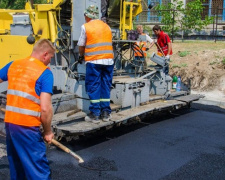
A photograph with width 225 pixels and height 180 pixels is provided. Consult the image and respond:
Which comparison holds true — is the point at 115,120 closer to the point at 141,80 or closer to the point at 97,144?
the point at 97,144

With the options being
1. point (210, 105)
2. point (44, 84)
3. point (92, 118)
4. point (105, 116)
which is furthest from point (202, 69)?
point (44, 84)

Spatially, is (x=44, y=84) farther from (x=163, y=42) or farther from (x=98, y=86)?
(x=163, y=42)

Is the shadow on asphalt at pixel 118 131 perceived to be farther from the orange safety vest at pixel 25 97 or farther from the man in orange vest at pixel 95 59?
the orange safety vest at pixel 25 97

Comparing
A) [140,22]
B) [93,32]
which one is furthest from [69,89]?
[140,22]

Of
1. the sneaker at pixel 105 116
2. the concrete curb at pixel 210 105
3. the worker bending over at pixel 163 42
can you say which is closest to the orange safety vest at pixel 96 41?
the sneaker at pixel 105 116

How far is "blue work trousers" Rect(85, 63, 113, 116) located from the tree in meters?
9.70

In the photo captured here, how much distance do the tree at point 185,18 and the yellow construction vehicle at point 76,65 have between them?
765cm

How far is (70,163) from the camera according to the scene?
14.9ft

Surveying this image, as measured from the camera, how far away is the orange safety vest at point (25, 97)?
303 cm

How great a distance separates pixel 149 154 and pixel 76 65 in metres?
2.22

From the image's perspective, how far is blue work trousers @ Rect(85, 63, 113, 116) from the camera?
17.4 feet

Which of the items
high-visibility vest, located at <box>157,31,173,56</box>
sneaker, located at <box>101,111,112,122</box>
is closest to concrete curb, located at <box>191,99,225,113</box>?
high-visibility vest, located at <box>157,31,173,56</box>

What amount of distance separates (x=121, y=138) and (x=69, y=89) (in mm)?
1208

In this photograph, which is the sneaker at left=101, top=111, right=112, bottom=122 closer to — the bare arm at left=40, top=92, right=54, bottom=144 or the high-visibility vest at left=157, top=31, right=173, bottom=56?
the bare arm at left=40, top=92, right=54, bottom=144
